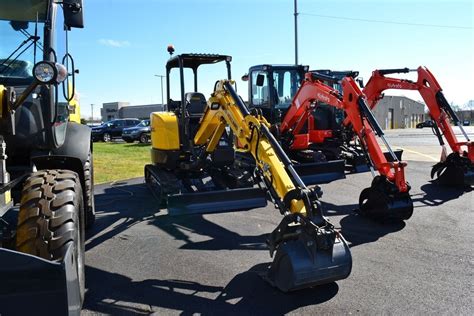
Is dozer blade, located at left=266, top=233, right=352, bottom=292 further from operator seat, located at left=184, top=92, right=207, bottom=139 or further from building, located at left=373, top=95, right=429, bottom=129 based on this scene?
building, located at left=373, top=95, right=429, bottom=129

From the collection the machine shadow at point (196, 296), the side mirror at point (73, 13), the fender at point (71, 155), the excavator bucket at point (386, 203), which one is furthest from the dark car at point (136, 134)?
the side mirror at point (73, 13)

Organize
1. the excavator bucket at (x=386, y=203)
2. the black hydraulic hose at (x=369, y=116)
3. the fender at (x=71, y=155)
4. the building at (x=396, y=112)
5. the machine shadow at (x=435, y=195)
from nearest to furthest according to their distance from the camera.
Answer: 1. the fender at (x=71, y=155)
2. the excavator bucket at (x=386, y=203)
3. the black hydraulic hose at (x=369, y=116)
4. the machine shadow at (x=435, y=195)
5. the building at (x=396, y=112)

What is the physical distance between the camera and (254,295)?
3943 mm

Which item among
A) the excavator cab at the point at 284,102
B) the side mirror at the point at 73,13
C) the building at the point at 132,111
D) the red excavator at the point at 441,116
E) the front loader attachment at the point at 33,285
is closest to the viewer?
the front loader attachment at the point at 33,285

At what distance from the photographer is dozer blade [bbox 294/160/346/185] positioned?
898 cm

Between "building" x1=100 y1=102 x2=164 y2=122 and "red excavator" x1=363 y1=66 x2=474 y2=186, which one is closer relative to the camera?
"red excavator" x1=363 y1=66 x2=474 y2=186

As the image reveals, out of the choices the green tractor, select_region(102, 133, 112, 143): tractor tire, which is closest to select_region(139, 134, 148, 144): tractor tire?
select_region(102, 133, 112, 143): tractor tire

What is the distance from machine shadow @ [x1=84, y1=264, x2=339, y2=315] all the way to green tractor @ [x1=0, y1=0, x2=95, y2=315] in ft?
1.81

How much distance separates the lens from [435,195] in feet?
28.0

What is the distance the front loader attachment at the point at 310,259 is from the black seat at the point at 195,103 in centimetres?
469

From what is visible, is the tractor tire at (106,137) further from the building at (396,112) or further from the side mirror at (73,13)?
the building at (396,112)

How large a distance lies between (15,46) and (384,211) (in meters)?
5.36

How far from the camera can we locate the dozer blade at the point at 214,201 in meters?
5.98

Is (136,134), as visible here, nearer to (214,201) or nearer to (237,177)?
(237,177)
